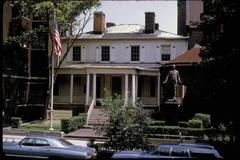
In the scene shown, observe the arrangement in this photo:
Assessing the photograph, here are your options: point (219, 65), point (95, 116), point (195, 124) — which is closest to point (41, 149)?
point (219, 65)

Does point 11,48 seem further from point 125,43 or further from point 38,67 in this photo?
point 125,43

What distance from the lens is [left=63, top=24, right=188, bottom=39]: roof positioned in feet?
106

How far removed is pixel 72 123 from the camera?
22188 mm

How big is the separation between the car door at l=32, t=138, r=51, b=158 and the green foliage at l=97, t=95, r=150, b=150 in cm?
398

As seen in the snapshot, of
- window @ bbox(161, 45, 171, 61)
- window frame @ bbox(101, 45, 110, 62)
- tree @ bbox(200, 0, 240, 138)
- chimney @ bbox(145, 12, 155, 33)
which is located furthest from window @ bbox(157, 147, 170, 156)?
window frame @ bbox(101, 45, 110, 62)

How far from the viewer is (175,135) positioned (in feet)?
64.1

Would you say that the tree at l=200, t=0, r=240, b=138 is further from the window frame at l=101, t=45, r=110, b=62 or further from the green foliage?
the window frame at l=101, t=45, r=110, b=62

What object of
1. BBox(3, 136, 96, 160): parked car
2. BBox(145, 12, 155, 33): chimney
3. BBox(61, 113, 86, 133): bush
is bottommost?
BBox(61, 113, 86, 133): bush

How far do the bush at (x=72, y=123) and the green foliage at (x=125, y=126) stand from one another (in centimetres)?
624

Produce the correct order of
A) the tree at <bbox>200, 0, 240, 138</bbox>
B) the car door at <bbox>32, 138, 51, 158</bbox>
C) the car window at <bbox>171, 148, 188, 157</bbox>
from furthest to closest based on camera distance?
the tree at <bbox>200, 0, 240, 138</bbox>, the car door at <bbox>32, 138, 51, 158</bbox>, the car window at <bbox>171, 148, 188, 157</bbox>

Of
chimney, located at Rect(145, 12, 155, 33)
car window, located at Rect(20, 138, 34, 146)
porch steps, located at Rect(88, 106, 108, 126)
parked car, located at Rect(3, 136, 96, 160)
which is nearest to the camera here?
parked car, located at Rect(3, 136, 96, 160)

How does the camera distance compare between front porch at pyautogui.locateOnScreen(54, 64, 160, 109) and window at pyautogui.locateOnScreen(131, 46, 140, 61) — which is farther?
window at pyautogui.locateOnScreen(131, 46, 140, 61)

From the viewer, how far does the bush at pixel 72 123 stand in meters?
21.4

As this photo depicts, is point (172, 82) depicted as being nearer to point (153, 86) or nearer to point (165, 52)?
point (165, 52)
